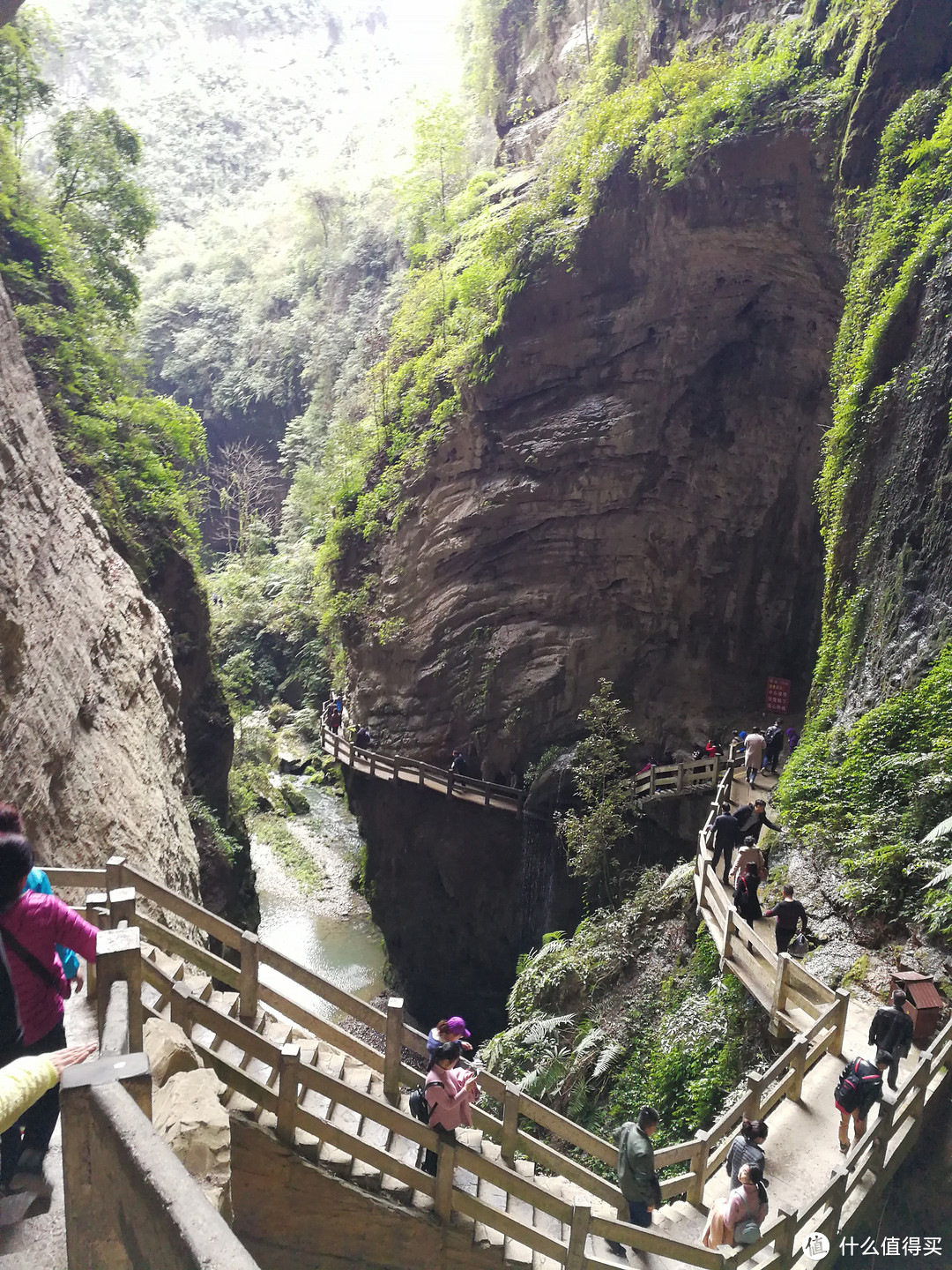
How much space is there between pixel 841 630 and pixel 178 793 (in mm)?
11163

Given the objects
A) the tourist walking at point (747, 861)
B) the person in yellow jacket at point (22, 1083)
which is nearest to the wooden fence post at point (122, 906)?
the person in yellow jacket at point (22, 1083)

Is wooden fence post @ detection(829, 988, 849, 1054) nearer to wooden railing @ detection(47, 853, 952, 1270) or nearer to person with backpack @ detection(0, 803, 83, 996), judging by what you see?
wooden railing @ detection(47, 853, 952, 1270)

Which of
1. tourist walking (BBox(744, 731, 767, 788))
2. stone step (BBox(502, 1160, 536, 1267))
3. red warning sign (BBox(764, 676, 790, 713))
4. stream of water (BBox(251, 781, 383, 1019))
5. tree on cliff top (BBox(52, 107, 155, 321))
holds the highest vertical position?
tree on cliff top (BBox(52, 107, 155, 321))

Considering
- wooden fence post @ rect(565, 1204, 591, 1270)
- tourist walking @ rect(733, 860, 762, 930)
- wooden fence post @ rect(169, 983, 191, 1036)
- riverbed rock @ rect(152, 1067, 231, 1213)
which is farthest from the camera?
tourist walking @ rect(733, 860, 762, 930)

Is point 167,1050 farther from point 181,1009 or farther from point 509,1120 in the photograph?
point 509,1120

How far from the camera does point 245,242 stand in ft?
Answer: 188

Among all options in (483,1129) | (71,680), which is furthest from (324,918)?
(483,1129)

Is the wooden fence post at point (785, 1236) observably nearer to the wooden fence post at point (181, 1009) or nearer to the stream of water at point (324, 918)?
the wooden fence post at point (181, 1009)

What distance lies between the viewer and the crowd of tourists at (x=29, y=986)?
315 centimetres

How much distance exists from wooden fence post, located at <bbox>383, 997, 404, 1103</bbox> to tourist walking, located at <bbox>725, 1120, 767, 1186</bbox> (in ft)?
8.77

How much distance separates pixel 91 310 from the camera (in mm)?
17266

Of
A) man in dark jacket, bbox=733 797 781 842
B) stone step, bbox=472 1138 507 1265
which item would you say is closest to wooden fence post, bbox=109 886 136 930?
stone step, bbox=472 1138 507 1265

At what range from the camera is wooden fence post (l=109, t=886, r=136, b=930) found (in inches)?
191

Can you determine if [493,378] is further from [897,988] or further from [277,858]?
[897,988]
